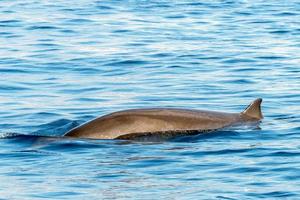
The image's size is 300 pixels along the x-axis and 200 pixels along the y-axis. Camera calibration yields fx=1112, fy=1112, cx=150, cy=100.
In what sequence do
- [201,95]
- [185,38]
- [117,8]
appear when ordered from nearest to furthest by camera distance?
[201,95], [185,38], [117,8]

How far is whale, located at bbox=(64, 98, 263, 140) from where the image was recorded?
46.1ft

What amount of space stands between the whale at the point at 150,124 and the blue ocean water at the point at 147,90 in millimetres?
200

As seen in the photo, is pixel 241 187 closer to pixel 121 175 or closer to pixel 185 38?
pixel 121 175

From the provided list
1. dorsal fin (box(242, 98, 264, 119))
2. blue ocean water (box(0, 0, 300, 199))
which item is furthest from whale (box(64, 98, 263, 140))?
dorsal fin (box(242, 98, 264, 119))

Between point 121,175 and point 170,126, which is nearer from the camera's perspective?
point 121,175

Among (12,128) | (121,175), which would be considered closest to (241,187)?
(121,175)

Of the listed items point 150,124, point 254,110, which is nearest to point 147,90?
point 254,110

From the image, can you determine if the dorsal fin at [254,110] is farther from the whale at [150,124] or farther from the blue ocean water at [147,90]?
the whale at [150,124]

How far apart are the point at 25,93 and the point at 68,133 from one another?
4668mm

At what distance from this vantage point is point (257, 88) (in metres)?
19.3

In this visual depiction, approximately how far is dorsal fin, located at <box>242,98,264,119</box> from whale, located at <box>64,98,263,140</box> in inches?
15.3

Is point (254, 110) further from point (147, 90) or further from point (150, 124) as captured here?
point (147, 90)

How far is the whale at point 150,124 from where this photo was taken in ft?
46.1

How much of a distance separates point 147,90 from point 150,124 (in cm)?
473
